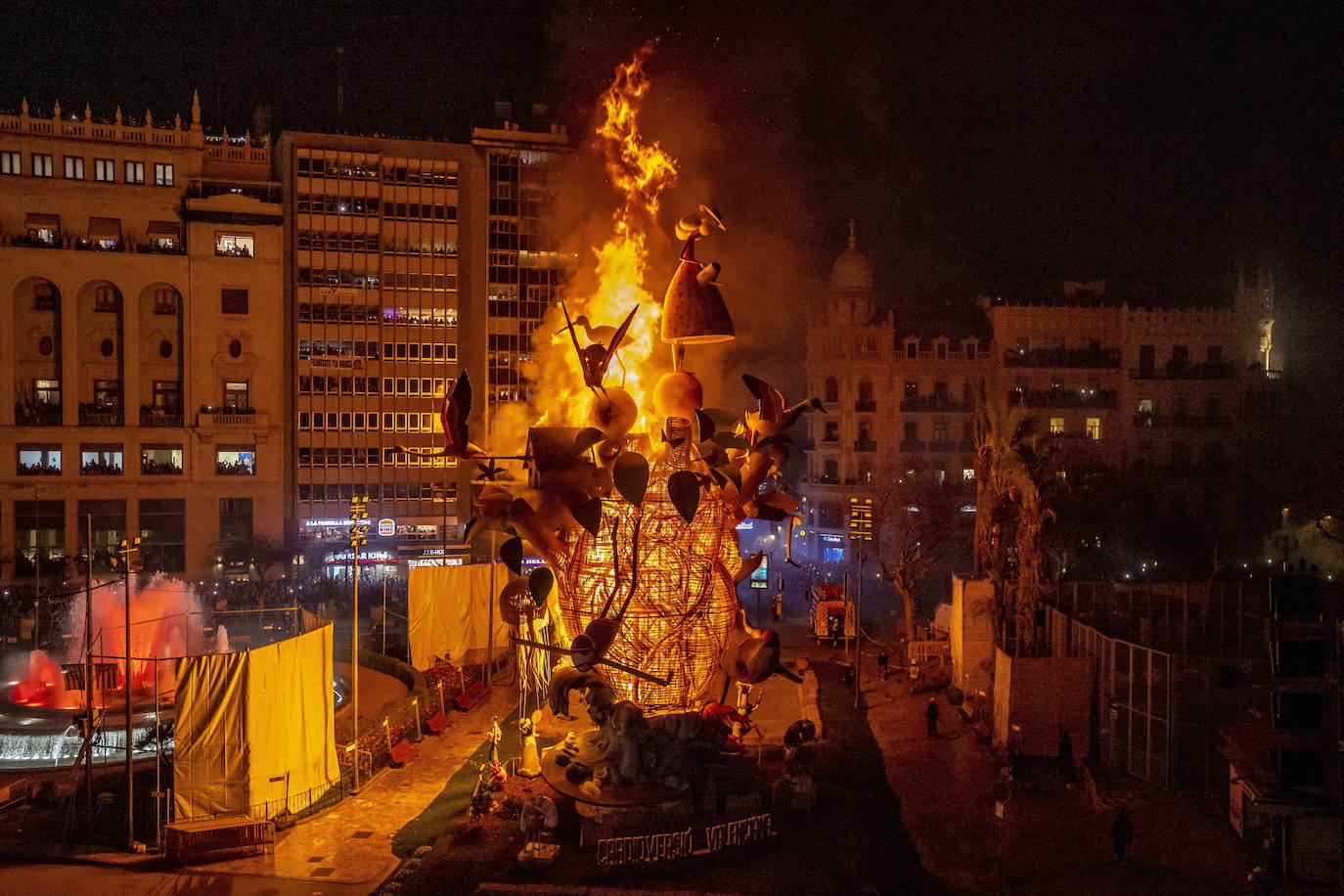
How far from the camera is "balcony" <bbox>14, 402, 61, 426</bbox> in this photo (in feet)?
203

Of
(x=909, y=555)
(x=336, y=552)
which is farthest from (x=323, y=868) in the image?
(x=336, y=552)

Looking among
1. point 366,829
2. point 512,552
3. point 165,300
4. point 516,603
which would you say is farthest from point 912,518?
point 165,300

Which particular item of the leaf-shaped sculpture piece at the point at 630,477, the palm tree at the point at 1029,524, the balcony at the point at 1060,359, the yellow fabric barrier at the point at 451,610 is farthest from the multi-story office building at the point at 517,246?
the leaf-shaped sculpture piece at the point at 630,477

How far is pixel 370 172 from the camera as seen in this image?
66.2 metres

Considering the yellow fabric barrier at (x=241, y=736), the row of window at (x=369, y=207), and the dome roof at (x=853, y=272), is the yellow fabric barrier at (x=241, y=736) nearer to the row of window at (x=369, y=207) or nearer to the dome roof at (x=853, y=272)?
the row of window at (x=369, y=207)

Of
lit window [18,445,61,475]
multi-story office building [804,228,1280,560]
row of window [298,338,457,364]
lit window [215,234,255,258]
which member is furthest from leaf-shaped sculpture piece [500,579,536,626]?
lit window [18,445,61,475]

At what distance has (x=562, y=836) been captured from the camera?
23359 mm

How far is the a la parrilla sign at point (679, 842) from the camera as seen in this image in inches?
848

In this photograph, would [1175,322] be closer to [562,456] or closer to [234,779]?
[562,456]

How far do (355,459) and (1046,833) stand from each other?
52.9 metres

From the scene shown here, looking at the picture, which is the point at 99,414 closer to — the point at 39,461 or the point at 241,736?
the point at 39,461

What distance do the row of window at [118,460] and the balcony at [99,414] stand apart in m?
1.52

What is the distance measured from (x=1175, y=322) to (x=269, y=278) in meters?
59.8

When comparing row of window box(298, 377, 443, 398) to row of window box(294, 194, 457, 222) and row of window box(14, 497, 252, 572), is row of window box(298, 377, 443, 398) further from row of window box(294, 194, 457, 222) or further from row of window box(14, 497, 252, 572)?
row of window box(294, 194, 457, 222)
